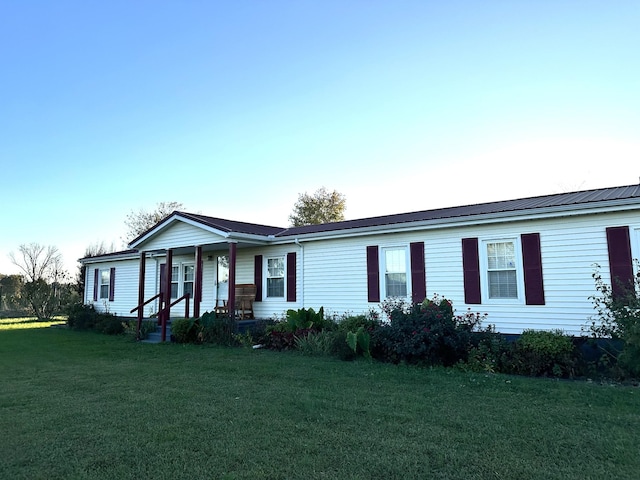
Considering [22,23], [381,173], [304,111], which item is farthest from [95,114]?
[381,173]

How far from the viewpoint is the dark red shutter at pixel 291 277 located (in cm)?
1278

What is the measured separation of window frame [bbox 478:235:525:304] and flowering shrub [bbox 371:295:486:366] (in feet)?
3.67

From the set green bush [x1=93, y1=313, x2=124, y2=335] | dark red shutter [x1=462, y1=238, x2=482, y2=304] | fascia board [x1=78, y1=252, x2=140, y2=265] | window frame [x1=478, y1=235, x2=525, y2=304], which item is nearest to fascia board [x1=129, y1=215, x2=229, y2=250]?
green bush [x1=93, y1=313, x2=124, y2=335]

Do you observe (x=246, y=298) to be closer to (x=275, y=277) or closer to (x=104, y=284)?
(x=275, y=277)

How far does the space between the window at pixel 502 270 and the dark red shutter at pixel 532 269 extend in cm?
22

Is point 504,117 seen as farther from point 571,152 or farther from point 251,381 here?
point 251,381

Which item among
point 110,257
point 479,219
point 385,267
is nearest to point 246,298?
point 385,267

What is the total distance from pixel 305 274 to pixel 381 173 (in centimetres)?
620

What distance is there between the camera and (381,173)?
16.6m

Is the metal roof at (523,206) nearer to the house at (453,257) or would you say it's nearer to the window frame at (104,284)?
the house at (453,257)

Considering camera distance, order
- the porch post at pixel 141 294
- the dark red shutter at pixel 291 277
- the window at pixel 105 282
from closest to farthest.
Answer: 1. the dark red shutter at pixel 291 277
2. the porch post at pixel 141 294
3. the window at pixel 105 282

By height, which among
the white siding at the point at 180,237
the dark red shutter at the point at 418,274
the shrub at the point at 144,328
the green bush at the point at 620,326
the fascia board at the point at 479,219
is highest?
the white siding at the point at 180,237

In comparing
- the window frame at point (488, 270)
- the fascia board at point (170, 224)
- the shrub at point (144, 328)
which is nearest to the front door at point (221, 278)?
the fascia board at point (170, 224)

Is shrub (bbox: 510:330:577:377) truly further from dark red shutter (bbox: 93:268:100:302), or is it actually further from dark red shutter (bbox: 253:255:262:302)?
dark red shutter (bbox: 93:268:100:302)
